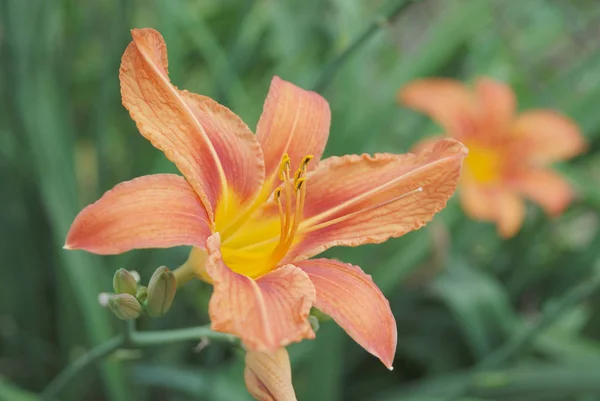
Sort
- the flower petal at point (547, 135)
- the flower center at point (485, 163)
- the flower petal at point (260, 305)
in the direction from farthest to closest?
1. the flower center at point (485, 163)
2. the flower petal at point (547, 135)
3. the flower petal at point (260, 305)

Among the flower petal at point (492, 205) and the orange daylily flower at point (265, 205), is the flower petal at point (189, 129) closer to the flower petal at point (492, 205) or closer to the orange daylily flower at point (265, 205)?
the orange daylily flower at point (265, 205)

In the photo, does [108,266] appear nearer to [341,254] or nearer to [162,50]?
[341,254]

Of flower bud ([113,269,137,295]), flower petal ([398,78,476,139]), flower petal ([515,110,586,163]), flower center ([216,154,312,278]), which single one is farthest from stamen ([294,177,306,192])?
flower petal ([515,110,586,163])

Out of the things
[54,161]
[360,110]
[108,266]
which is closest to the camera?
[54,161]

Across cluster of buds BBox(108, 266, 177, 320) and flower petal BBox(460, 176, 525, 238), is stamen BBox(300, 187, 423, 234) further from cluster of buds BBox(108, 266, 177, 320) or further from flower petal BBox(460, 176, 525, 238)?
flower petal BBox(460, 176, 525, 238)

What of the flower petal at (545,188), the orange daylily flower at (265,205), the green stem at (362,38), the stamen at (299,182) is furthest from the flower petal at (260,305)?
the flower petal at (545,188)

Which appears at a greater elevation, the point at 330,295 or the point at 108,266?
the point at 330,295

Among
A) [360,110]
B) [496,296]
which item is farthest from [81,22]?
[496,296]
